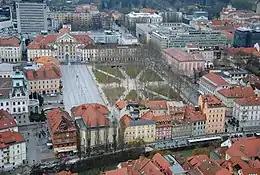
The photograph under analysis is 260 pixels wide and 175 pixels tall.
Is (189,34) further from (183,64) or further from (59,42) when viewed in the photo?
(59,42)

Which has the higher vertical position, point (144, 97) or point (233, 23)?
point (233, 23)

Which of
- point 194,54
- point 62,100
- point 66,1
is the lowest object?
point 62,100

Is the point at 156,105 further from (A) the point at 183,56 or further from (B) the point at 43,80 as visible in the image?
(A) the point at 183,56

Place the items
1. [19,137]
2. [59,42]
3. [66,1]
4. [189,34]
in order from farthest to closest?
1. [66,1]
2. [189,34]
3. [59,42]
4. [19,137]

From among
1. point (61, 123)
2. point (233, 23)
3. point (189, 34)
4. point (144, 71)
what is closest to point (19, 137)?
point (61, 123)

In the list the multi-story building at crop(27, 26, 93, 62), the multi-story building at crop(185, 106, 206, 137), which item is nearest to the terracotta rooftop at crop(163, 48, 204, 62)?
the multi-story building at crop(27, 26, 93, 62)

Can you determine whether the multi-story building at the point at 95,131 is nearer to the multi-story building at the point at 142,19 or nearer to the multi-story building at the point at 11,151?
the multi-story building at the point at 11,151
